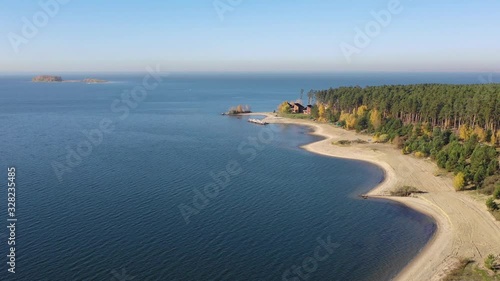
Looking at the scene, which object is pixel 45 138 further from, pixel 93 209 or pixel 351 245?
pixel 351 245

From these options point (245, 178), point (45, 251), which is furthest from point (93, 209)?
point (245, 178)

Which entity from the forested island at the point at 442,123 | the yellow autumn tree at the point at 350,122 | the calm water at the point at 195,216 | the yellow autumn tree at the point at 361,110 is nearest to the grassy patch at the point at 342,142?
the forested island at the point at 442,123

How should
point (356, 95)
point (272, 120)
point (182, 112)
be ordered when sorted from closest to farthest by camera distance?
1. point (356, 95)
2. point (272, 120)
3. point (182, 112)

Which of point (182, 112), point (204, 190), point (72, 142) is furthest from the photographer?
point (182, 112)

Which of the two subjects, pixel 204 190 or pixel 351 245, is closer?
pixel 351 245

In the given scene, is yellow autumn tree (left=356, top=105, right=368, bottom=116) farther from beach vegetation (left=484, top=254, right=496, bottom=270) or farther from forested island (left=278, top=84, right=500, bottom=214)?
beach vegetation (left=484, top=254, right=496, bottom=270)

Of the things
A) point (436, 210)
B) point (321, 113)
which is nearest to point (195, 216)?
point (436, 210)

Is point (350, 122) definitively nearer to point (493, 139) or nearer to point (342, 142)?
point (342, 142)
